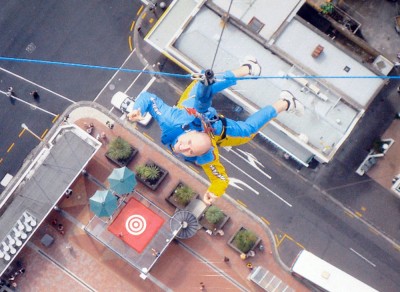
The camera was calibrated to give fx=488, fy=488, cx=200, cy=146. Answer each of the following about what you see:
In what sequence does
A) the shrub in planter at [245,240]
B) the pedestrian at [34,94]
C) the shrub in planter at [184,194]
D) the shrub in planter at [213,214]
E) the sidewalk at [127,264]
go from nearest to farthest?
the shrub in planter at [213,214], the shrub in planter at [245,240], the shrub in planter at [184,194], the sidewalk at [127,264], the pedestrian at [34,94]

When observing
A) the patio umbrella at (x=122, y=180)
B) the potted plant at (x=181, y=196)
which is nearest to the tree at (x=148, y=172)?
the patio umbrella at (x=122, y=180)

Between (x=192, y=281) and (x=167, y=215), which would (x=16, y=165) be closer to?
(x=167, y=215)

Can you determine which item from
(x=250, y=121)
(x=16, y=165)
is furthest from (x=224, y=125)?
(x=16, y=165)

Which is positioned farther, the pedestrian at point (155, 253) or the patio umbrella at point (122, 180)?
the pedestrian at point (155, 253)

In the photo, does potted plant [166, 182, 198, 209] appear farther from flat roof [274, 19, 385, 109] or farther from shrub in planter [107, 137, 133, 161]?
flat roof [274, 19, 385, 109]

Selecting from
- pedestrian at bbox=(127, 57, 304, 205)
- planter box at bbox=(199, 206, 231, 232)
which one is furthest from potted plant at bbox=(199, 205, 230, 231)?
pedestrian at bbox=(127, 57, 304, 205)

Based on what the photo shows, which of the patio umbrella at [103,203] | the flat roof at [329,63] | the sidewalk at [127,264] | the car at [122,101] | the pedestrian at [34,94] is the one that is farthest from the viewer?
the pedestrian at [34,94]

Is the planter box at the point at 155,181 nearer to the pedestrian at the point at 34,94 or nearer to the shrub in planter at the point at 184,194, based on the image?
the shrub in planter at the point at 184,194
